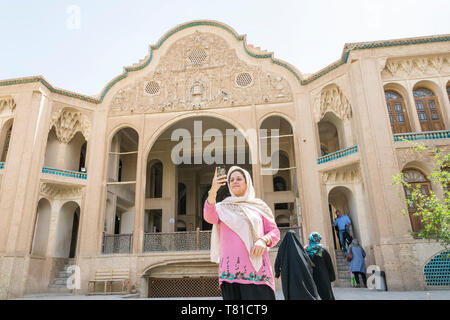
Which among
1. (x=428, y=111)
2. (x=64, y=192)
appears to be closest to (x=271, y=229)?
(x=428, y=111)

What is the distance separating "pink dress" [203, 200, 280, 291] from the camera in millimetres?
2492

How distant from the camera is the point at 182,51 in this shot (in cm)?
1496

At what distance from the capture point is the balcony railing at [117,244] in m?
12.8

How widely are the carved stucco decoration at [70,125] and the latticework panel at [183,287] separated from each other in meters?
7.16

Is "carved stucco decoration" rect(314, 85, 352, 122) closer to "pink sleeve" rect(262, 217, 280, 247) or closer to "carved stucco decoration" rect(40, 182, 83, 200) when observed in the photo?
"carved stucco decoration" rect(40, 182, 83, 200)

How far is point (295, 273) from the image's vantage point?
376cm

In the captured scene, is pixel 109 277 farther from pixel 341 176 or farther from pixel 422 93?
pixel 422 93

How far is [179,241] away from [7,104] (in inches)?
363

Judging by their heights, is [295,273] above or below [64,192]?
below
